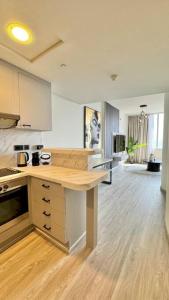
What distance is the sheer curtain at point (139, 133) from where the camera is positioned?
784 centimetres

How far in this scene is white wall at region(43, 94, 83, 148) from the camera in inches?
122

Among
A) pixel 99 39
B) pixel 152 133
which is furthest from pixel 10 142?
pixel 152 133

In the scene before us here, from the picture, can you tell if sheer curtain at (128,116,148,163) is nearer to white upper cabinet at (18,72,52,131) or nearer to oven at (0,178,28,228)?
white upper cabinet at (18,72,52,131)

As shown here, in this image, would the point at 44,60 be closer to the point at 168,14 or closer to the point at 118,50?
the point at 118,50

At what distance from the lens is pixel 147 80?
7.92 feet

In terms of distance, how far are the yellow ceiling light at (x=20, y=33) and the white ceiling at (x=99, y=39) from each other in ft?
0.21

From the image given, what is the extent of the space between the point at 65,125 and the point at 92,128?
1377 millimetres

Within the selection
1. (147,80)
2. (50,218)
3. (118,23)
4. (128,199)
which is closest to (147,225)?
(128,199)

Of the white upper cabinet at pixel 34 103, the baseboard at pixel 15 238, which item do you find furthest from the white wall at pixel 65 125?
the baseboard at pixel 15 238

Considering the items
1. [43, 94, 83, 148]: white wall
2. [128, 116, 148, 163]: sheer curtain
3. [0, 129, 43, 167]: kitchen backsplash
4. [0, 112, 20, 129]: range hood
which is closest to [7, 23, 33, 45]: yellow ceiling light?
[0, 112, 20, 129]: range hood

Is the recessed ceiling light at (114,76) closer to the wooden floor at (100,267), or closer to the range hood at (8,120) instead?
the range hood at (8,120)

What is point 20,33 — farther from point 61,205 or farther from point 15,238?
point 15,238

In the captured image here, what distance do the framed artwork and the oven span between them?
8.79 ft

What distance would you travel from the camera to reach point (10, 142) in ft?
7.34
